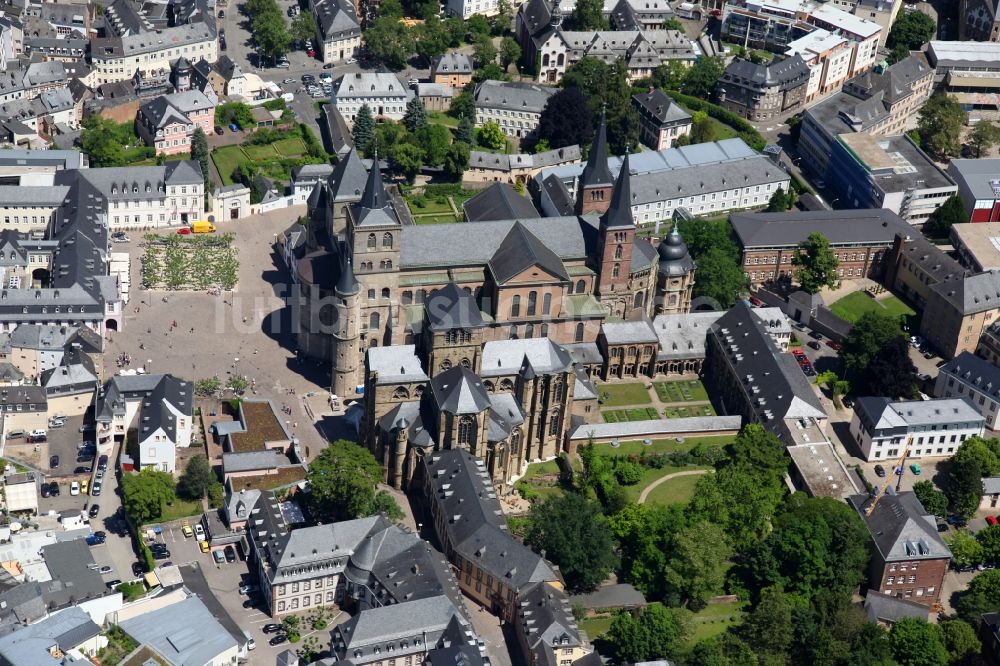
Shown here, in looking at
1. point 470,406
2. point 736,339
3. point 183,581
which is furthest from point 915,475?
point 183,581

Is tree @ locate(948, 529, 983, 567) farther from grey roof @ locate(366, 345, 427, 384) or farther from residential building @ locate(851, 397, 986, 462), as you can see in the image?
grey roof @ locate(366, 345, 427, 384)

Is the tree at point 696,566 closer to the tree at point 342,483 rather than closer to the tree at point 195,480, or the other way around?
the tree at point 342,483

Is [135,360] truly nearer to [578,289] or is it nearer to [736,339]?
[578,289]

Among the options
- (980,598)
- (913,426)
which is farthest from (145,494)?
(913,426)

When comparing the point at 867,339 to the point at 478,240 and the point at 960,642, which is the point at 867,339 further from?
the point at 478,240

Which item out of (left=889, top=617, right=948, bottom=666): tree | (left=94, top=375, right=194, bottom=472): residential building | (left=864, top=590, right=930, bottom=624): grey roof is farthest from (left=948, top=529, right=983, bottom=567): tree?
(left=94, top=375, right=194, bottom=472): residential building

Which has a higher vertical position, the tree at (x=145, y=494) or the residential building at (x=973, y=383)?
the residential building at (x=973, y=383)

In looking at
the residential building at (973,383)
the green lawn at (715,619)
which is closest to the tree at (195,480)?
the green lawn at (715,619)
